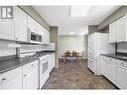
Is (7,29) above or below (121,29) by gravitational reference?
below

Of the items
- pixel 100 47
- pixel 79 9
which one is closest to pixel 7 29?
pixel 79 9

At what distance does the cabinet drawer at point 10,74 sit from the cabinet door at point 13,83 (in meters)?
0.04

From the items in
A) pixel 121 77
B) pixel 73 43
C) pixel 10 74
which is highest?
pixel 73 43

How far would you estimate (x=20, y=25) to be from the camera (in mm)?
2451

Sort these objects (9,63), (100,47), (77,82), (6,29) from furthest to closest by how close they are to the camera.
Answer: (100,47) → (77,82) → (6,29) → (9,63)

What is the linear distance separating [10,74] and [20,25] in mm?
1350

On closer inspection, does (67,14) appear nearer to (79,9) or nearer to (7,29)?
(79,9)

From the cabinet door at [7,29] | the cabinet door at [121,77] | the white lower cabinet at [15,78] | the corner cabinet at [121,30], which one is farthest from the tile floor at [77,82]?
the cabinet door at [7,29]

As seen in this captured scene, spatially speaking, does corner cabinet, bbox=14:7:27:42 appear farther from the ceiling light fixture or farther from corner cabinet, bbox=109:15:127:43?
corner cabinet, bbox=109:15:127:43

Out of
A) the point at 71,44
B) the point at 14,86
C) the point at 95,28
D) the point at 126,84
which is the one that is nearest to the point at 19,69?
the point at 14,86
